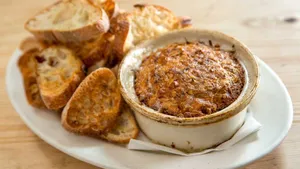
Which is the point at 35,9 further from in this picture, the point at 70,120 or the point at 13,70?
the point at 70,120

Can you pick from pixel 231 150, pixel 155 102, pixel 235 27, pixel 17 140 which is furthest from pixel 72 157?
pixel 235 27

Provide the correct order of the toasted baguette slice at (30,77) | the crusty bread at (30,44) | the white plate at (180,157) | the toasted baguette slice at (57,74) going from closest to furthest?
1. the white plate at (180,157)
2. the toasted baguette slice at (57,74)
3. the toasted baguette slice at (30,77)
4. the crusty bread at (30,44)

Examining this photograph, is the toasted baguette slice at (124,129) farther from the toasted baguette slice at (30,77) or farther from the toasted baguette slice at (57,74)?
the toasted baguette slice at (30,77)

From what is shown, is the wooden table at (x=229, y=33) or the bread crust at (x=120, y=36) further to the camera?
the bread crust at (x=120, y=36)

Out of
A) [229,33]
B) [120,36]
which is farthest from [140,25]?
[229,33]

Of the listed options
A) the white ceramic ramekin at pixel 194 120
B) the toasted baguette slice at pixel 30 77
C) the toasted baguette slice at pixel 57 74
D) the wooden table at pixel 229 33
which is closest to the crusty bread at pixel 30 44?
the toasted baguette slice at pixel 30 77

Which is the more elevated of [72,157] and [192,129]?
[192,129]
